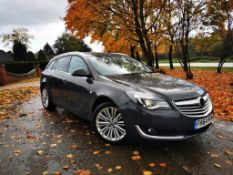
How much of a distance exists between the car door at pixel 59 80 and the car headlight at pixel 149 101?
245 centimetres

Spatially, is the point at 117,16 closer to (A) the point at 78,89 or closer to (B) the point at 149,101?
(A) the point at 78,89

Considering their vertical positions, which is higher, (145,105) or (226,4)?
(226,4)

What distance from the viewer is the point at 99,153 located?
13.2 ft

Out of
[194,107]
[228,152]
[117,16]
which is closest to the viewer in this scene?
[194,107]

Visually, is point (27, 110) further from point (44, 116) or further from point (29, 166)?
point (29, 166)

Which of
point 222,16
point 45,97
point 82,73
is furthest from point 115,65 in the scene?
point 222,16

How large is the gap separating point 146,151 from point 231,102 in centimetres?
501

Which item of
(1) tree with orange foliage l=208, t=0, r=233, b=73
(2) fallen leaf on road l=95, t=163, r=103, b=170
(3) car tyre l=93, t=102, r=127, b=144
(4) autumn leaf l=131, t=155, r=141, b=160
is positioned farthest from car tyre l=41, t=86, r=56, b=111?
(1) tree with orange foliage l=208, t=0, r=233, b=73

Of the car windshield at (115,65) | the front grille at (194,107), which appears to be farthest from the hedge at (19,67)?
the front grille at (194,107)

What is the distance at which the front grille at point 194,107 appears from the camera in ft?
12.0

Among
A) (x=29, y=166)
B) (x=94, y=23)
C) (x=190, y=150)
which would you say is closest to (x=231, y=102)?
(x=190, y=150)

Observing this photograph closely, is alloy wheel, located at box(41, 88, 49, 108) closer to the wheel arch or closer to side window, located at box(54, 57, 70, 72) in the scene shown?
side window, located at box(54, 57, 70, 72)

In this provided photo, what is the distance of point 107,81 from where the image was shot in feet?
14.4

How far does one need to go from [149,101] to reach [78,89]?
6.26 ft
